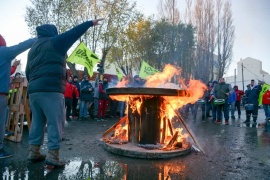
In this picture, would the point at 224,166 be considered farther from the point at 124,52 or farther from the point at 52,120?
the point at 124,52

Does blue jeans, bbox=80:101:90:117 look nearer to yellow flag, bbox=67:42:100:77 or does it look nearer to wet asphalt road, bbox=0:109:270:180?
yellow flag, bbox=67:42:100:77

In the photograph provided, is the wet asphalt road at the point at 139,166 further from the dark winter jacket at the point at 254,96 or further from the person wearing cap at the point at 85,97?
the dark winter jacket at the point at 254,96

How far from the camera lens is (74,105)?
41.4 feet

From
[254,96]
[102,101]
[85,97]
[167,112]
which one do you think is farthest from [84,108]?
[254,96]

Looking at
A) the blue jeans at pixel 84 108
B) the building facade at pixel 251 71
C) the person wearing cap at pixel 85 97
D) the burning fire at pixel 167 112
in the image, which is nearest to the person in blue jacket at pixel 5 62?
the burning fire at pixel 167 112

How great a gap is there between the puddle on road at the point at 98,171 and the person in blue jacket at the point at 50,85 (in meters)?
0.24

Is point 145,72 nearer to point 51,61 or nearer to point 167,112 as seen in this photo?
point 167,112

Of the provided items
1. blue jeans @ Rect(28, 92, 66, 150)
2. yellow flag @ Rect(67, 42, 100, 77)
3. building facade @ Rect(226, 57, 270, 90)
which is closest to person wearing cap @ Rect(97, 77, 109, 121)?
yellow flag @ Rect(67, 42, 100, 77)

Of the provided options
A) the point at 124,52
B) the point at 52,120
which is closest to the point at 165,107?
the point at 52,120

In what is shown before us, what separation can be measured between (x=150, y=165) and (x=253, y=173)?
5.27 ft

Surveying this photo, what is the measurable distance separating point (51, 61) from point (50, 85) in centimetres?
37

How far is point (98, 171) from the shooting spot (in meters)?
3.64

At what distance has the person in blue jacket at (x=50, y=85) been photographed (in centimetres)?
362

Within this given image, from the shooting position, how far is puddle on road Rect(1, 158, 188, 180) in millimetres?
3361
